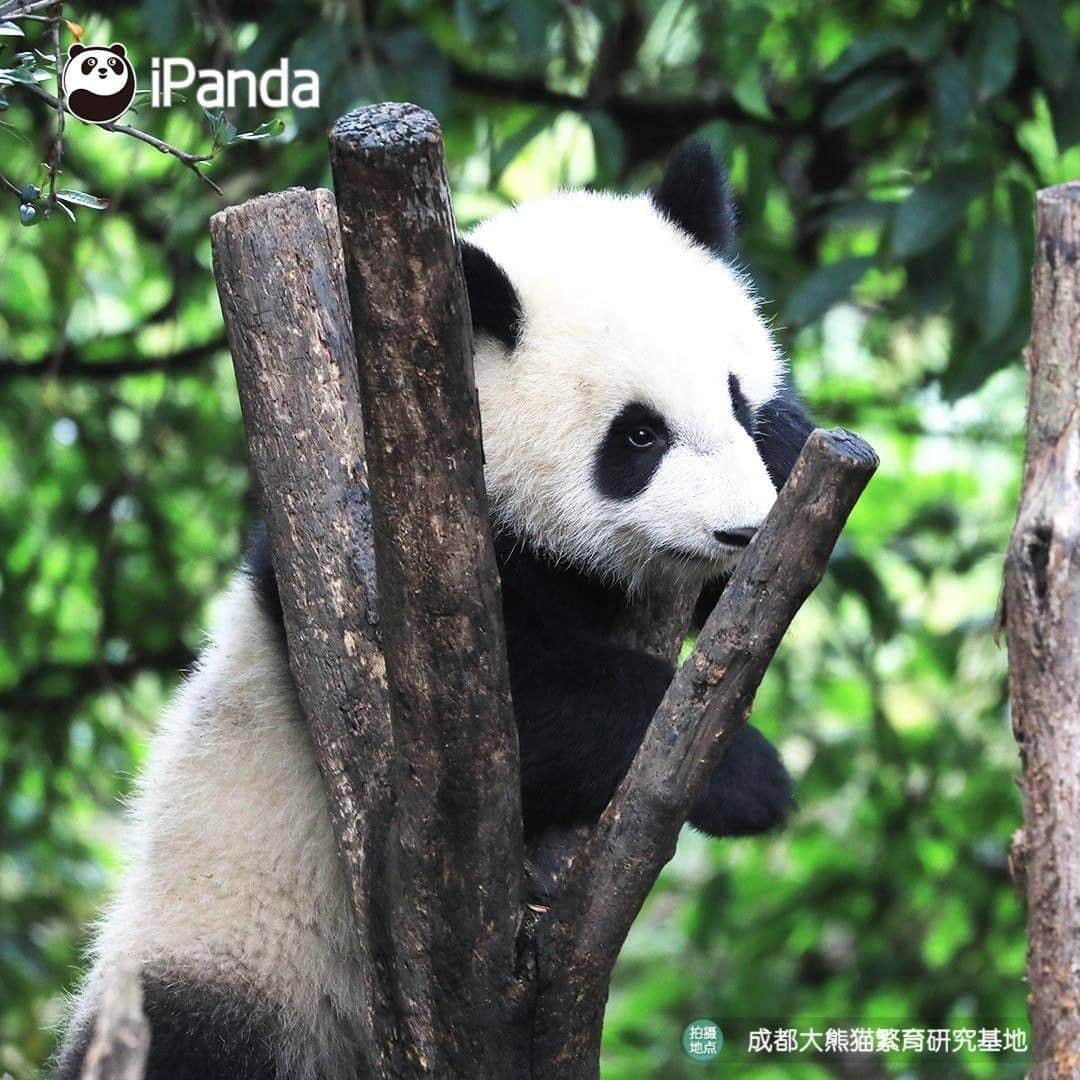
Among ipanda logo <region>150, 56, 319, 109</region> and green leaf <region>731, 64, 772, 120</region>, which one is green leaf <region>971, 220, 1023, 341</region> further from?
ipanda logo <region>150, 56, 319, 109</region>

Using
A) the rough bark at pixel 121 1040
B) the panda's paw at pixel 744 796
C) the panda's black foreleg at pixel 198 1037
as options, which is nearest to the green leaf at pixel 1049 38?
the panda's paw at pixel 744 796

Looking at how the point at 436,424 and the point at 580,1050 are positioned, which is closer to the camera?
the point at 436,424

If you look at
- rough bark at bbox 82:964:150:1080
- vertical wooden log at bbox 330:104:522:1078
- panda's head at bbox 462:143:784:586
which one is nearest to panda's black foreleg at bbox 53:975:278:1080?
vertical wooden log at bbox 330:104:522:1078

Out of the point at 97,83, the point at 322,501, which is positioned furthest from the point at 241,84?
the point at 322,501

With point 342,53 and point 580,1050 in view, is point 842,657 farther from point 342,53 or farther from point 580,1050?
point 580,1050

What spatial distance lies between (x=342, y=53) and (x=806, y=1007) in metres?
3.13

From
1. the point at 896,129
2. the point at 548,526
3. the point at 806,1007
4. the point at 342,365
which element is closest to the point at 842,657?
the point at 806,1007

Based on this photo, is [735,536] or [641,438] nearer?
[735,536]

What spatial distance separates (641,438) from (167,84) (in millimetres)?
1420

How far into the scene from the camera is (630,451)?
2555 mm

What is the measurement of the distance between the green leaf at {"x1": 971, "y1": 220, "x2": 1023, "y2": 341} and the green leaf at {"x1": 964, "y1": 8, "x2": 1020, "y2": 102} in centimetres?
31

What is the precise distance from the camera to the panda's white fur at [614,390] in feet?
8.09

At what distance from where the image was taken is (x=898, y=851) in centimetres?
444

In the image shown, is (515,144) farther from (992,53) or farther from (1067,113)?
(1067,113)
